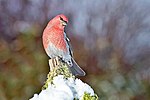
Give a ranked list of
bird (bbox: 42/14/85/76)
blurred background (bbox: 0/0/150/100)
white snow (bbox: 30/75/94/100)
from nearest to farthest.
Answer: white snow (bbox: 30/75/94/100)
bird (bbox: 42/14/85/76)
blurred background (bbox: 0/0/150/100)

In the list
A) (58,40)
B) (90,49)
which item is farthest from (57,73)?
(90,49)

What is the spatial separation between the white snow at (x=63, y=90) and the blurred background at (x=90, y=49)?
264 centimetres

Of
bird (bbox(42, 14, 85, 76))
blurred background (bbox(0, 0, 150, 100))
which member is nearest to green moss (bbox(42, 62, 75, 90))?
bird (bbox(42, 14, 85, 76))

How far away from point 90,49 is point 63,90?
10.1ft

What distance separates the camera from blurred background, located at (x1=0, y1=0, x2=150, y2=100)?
12.9 ft

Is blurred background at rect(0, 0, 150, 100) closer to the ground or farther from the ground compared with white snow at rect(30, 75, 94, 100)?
farther from the ground

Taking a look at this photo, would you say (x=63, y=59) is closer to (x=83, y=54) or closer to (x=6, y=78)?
(x=6, y=78)

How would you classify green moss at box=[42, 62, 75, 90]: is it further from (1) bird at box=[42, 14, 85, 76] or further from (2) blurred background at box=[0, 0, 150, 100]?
(2) blurred background at box=[0, 0, 150, 100]

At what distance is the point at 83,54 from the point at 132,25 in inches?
21.0

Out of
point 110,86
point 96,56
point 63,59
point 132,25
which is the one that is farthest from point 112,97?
point 63,59

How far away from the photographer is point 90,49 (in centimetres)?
422

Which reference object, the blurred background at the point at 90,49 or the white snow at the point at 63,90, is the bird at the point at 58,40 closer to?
the white snow at the point at 63,90

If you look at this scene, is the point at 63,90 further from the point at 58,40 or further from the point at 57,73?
the point at 58,40

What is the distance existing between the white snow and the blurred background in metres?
2.64
